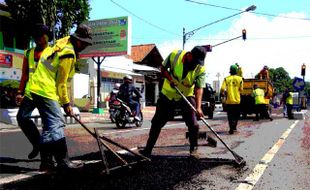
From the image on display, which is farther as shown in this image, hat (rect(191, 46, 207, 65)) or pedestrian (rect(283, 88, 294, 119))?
pedestrian (rect(283, 88, 294, 119))

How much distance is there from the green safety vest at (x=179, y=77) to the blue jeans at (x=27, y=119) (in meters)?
2.05

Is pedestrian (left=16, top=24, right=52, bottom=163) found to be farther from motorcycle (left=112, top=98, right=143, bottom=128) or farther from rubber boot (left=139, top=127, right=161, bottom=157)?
motorcycle (left=112, top=98, right=143, bottom=128)

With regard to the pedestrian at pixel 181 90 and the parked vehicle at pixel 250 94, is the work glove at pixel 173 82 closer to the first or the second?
the pedestrian at pixel 181 90

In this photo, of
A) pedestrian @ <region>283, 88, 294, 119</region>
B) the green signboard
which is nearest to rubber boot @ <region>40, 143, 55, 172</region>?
pedestrian @ <region>283, 88, 294, 119</region>

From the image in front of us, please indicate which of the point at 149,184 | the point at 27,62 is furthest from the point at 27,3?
the point at 149,184

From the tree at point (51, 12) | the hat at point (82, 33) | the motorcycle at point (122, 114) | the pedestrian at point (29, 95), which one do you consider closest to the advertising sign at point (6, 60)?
the tree at point (51, 12)

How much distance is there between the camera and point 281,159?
6.43 metres

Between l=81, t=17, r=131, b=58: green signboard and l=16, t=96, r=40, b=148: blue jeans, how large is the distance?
22.8m

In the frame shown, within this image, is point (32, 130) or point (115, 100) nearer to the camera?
point (32, 130)

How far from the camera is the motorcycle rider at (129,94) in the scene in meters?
13.4

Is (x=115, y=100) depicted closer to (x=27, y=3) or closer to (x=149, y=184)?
(x=149, y=184)

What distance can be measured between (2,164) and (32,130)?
625mm

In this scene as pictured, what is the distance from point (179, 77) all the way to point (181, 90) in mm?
236

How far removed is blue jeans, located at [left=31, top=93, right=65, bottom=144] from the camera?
4.60 meters
